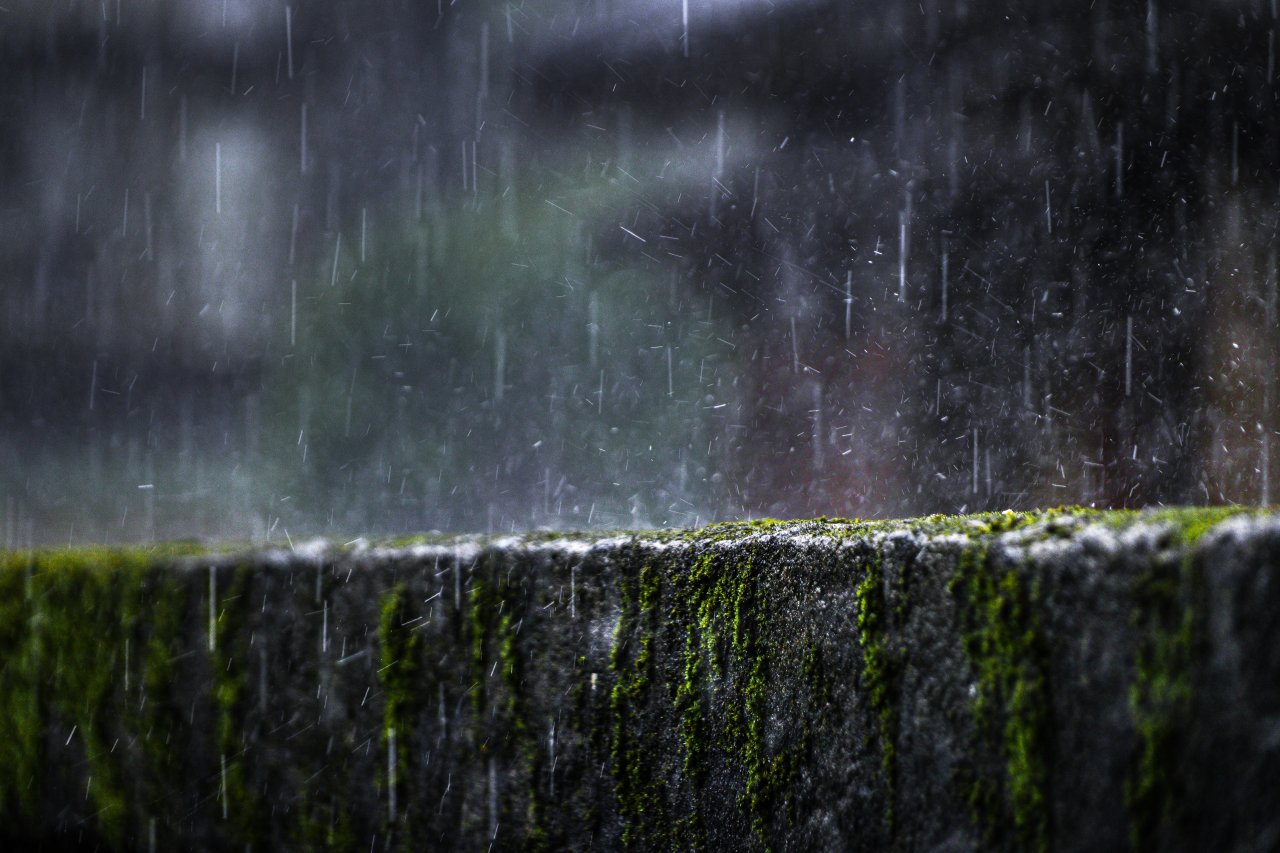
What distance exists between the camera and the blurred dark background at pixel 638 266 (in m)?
3.81

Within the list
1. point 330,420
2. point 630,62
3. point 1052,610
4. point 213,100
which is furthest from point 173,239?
point 1052,610

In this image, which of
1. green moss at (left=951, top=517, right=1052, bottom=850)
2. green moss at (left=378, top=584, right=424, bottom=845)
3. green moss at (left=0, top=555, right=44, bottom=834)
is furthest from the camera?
green moss at (left=0, top=555, right=44, bottom=834)

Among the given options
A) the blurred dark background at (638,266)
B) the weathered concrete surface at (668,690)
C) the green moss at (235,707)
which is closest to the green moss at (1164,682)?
the weathered concrete surface at (668,690)

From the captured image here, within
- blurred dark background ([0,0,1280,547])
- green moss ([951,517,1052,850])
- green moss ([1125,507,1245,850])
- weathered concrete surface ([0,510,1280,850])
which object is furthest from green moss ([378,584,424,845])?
blurred dark background ([0,0,1280,547])

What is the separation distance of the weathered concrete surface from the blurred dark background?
219 cm

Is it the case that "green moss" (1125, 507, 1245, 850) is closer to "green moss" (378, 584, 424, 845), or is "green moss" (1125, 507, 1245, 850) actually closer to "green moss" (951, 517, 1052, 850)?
"green moss" (951, 517, 1052, 850)

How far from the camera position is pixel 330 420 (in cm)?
548

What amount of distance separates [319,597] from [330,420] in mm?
3406

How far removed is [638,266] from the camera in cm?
477

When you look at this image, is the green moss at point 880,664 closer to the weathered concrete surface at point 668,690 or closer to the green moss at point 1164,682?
the weathered concrete surface at point 668,690

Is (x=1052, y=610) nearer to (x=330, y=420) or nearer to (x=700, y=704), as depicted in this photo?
(x=700, y=704)

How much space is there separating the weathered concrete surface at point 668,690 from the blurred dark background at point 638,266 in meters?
2.19

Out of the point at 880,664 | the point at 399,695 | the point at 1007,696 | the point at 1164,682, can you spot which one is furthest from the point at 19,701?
the point at 1164,682

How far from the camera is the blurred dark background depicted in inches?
150
